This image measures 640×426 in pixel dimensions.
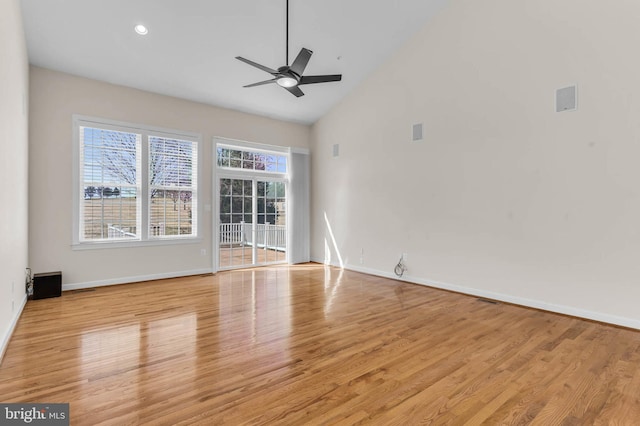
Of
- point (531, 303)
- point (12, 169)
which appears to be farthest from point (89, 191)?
point (531, 303)

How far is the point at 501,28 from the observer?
14.6ft

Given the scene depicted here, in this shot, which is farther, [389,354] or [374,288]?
[374,288]

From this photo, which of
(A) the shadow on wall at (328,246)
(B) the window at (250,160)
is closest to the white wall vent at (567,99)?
(A) the shadow on wall at (328,246)

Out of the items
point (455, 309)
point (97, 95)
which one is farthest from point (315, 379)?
point (97, 95)

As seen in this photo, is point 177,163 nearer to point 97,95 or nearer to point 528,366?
point 97,95

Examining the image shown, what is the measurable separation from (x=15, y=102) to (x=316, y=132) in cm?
538

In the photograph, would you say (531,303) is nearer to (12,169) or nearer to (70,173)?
(12,169)

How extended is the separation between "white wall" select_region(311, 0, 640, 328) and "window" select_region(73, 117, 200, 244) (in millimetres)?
3472

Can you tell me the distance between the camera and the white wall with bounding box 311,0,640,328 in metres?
3.54

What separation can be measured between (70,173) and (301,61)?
4.01 meters

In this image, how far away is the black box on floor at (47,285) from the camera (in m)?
4.41

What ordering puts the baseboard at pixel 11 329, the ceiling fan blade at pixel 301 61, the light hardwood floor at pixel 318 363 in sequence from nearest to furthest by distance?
the light hardwood floor at pixel 318 363, the baseboard at pixel 11 329, the ceiling fan blade at pixel 301 61

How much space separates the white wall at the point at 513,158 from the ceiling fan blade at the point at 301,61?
2.63 metres

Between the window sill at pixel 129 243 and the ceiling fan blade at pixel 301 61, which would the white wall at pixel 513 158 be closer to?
the ceiling fan blade at pixel 301 61
